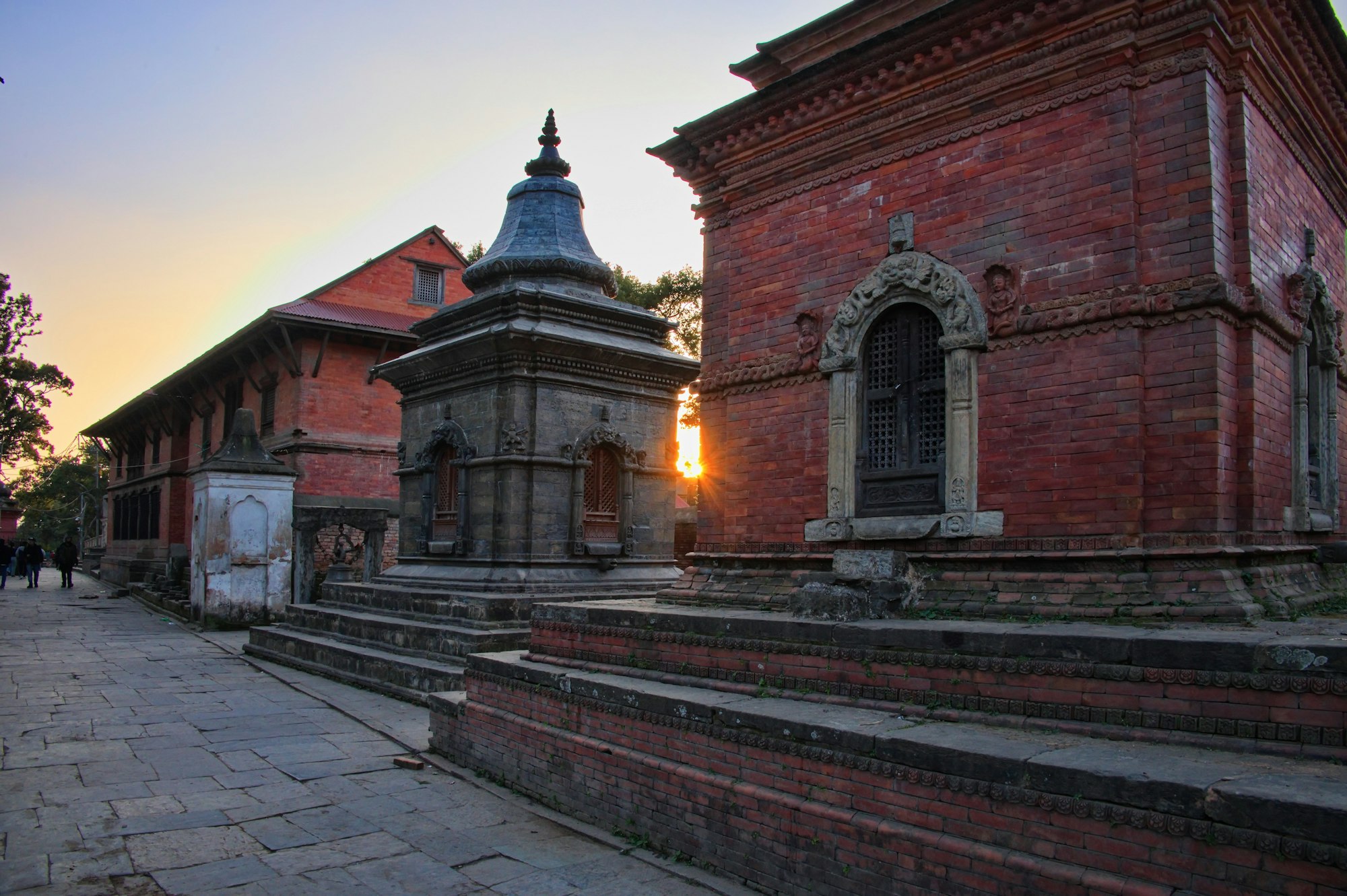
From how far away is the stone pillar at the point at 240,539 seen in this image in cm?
1755

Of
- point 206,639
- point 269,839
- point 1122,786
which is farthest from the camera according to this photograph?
point 206,639

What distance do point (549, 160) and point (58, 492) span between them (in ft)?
226

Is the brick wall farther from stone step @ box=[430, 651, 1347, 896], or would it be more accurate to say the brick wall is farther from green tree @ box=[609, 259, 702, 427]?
green tree @ box=[609, 259, 702, 427]

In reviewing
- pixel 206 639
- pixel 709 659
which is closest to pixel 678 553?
pixel 206 639

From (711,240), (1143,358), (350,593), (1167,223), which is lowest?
(350,593)

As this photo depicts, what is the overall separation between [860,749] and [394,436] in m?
20.2

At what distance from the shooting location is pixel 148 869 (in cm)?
560

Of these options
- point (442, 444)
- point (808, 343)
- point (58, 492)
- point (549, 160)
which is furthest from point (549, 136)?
point (58, 492)

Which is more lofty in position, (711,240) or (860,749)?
(711,240)

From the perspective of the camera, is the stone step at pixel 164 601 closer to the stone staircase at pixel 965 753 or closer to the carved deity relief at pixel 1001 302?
the stone staircase at pixel 965 753

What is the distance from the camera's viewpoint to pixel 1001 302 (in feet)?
21.4

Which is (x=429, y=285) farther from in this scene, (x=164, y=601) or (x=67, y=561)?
(x=67, y=561)

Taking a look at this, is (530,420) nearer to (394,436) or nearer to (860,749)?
(860,749)

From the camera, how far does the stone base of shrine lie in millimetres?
5449
